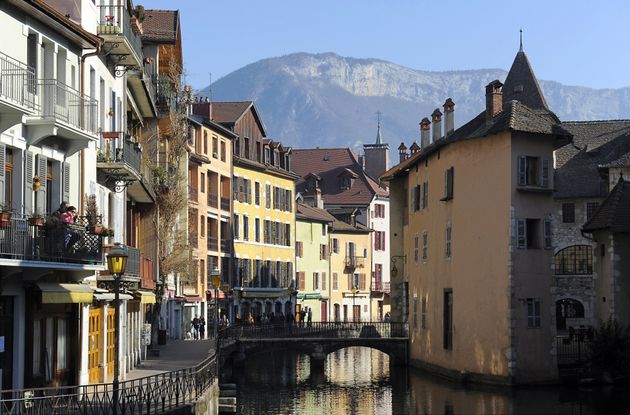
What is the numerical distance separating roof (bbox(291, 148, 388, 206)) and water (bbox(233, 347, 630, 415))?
58.8 m

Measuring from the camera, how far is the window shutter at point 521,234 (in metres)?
53.0

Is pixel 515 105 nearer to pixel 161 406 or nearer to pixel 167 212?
pixel 167 212

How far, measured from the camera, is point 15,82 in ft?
90.9

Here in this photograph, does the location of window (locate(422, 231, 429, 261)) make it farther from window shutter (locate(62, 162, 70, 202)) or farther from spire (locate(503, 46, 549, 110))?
window shutter (locate(62, 162, 70, 202))

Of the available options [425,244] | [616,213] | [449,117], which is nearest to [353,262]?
[449,117]

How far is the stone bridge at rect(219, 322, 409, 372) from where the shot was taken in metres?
67.1

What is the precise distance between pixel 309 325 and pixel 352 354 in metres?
14.1

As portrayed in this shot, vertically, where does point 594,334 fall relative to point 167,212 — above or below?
below

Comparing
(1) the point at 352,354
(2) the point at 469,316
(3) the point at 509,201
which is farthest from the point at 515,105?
(1) the point at 352,354

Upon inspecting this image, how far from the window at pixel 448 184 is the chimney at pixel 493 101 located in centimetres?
318

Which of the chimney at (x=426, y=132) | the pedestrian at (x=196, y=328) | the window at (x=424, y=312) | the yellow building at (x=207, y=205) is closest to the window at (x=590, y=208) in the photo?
the chimney at (x=426, y=132)

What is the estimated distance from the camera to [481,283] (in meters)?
55.1

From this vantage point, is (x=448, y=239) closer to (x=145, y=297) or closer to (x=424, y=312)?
(x=424, y=312)

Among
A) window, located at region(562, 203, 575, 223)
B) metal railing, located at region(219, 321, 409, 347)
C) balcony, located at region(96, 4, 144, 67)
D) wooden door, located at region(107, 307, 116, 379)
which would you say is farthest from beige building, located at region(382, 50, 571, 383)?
window, located at region(562, 203, 575, 223)
